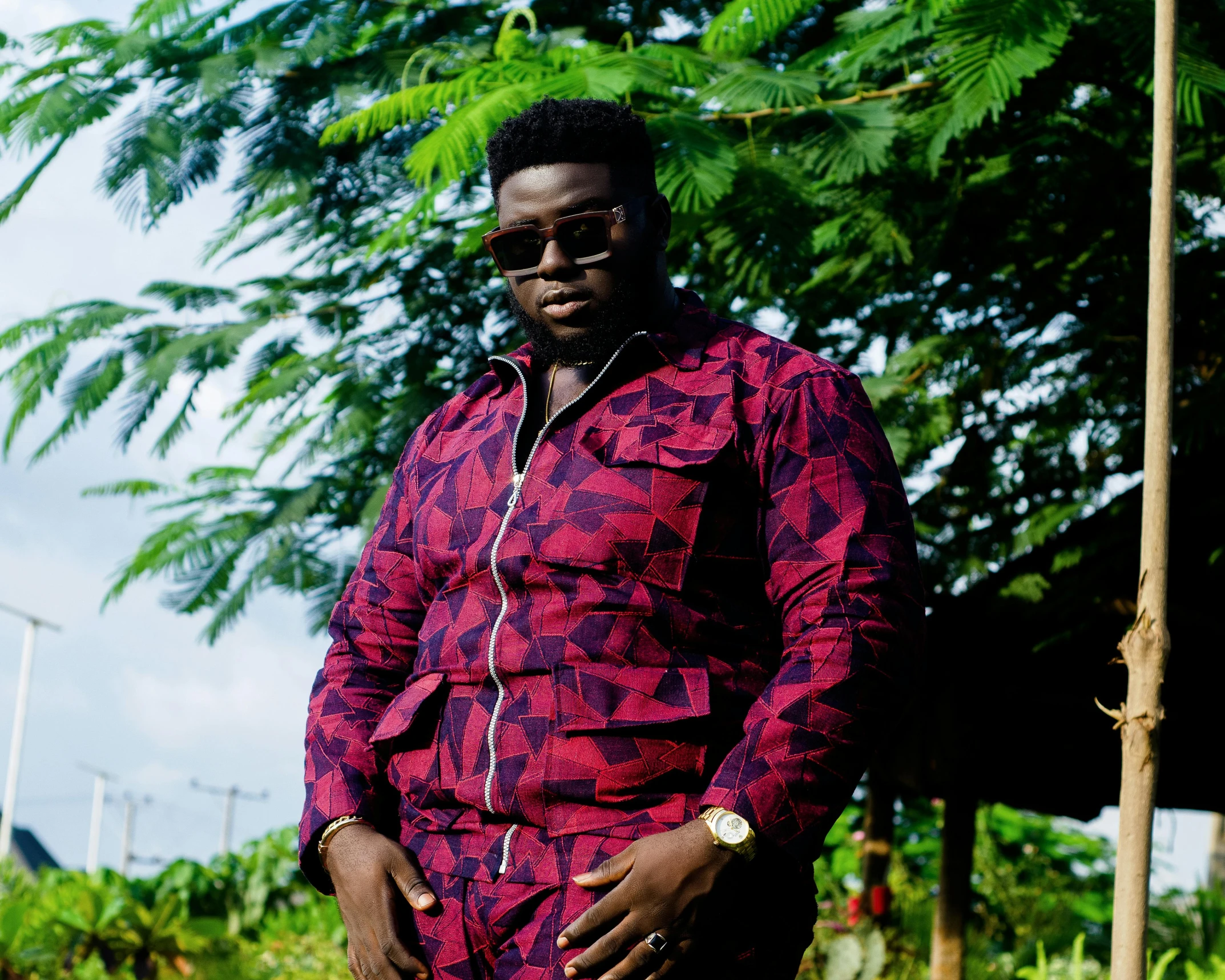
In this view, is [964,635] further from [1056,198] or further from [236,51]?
[236,51]

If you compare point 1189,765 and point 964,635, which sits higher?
point 964,635

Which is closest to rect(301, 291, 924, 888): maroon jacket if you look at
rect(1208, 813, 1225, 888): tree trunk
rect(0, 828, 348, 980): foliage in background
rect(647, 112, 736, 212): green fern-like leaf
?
rect(647, 112, 736, 212): green fern-like leaf

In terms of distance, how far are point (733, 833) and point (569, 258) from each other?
0.79 metres

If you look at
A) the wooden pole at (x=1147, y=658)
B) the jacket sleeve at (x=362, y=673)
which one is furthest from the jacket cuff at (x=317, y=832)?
the wooden pole at (x=1147, y=658)

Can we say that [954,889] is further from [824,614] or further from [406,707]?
[824,614]

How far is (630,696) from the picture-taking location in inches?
62.1

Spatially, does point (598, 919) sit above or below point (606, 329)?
below

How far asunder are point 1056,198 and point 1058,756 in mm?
3277

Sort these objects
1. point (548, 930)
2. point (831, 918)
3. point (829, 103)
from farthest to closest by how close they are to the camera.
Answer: point (831, 918)
point (829, 103)
point (548, 930)

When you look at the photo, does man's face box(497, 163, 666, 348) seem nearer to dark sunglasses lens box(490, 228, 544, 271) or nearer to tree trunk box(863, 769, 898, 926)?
dark sunglasses lens box(490, 228, 544, 271)

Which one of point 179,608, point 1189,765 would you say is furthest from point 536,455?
point 1189,765

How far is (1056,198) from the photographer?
4.28m

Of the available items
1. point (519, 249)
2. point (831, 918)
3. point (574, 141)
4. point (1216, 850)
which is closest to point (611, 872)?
point (519, 249)

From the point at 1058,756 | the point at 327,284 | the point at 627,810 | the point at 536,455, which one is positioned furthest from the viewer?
the point at 1058,756
